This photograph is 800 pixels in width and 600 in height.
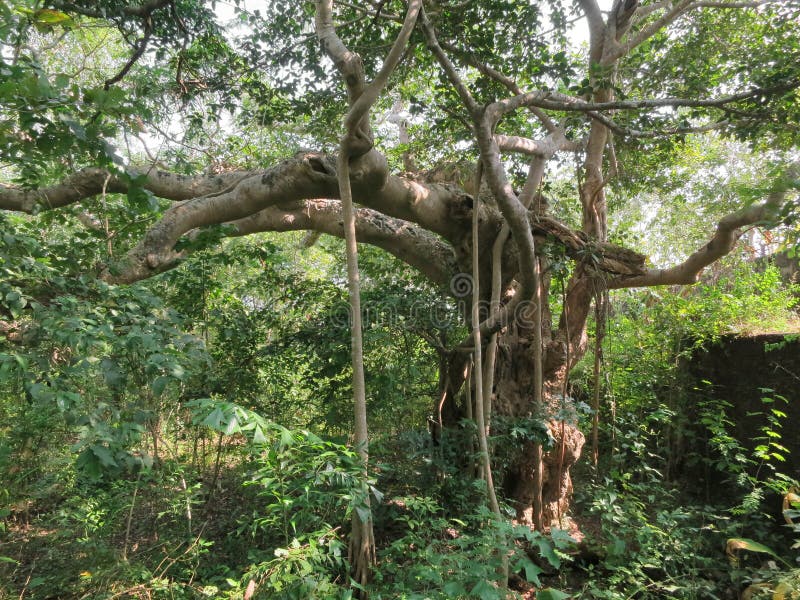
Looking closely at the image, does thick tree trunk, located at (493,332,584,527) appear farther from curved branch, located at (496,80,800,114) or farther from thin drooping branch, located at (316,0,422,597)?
curved branch, located at (496,80,800,114)

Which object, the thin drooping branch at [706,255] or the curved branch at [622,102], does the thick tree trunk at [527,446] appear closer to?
the thin drooping branch at [706,255]

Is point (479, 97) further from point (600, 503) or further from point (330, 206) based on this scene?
point (600, 503)

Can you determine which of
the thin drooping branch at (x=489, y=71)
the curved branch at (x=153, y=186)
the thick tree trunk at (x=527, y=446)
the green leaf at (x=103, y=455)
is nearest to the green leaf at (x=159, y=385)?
the green leaf at (x=103, y=455)

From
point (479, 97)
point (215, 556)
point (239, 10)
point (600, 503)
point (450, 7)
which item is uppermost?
point (239, 10)

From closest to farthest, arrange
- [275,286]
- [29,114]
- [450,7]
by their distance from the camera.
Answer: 1. [29,114]
2. [450,7]
3. [275,286]

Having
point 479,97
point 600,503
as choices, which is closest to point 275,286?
point 479,97

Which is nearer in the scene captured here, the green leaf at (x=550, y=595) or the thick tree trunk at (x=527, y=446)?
the green leaf at (x=550, y=595)

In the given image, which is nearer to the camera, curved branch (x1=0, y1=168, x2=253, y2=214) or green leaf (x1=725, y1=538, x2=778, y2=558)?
green leaf (x1=725, y1=538, x2=778, y2=558)

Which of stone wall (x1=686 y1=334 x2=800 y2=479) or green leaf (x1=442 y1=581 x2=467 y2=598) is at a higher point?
stone wall (x1=686 y1=334 x2=800 y2=479)

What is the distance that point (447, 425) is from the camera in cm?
441

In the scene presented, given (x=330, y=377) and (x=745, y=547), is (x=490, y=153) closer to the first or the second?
(x=330, y=377)

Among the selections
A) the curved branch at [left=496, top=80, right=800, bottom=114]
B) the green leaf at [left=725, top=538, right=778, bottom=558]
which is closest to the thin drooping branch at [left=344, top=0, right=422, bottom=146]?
the curved branch at [left=496, top=80, right=800, bottom=114]

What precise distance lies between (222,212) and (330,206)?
115 cm

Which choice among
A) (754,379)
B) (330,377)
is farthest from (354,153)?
(754,379)
